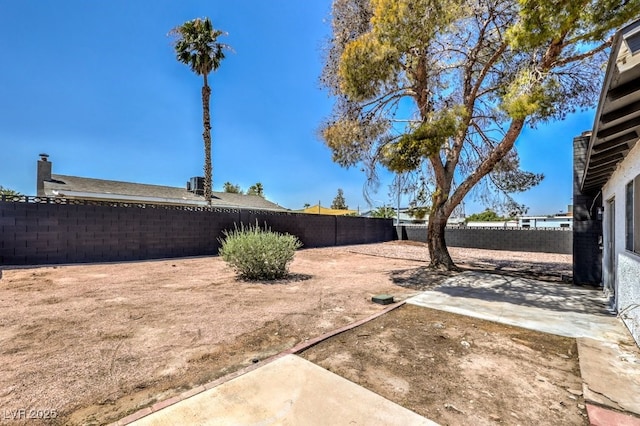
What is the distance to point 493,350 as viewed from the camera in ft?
10.8

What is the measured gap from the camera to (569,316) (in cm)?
457

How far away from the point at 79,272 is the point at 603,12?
40.0ft

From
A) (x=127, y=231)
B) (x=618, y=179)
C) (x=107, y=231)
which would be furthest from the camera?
(x=127, y=231)

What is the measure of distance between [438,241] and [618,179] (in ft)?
16.1

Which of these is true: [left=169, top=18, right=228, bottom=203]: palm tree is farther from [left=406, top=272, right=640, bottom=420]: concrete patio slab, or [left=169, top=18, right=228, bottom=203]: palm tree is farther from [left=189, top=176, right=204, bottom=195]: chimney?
[left=406, top=272, right=640, bottom=420]: concrete patio slab

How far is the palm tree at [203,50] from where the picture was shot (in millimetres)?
14969

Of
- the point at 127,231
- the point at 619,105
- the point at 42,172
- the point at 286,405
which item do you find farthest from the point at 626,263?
the point at 42,172

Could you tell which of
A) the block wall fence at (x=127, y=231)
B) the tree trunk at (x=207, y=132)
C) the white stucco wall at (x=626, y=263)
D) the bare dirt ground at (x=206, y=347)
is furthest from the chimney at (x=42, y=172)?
the white stucco wall at (x=626, y=263)

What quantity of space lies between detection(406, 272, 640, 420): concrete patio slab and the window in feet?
3.70

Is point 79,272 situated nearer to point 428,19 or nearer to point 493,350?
point 493,350

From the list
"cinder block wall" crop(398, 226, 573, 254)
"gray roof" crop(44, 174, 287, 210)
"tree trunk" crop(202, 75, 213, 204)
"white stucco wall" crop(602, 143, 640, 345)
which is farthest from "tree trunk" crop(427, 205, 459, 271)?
"gray roof" crop(44, 174, 287, 210)

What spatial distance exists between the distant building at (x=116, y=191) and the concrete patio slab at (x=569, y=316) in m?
16.2

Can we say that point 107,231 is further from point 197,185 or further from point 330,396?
point 197,185

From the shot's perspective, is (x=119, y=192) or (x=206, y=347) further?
(x=119, y=192)
